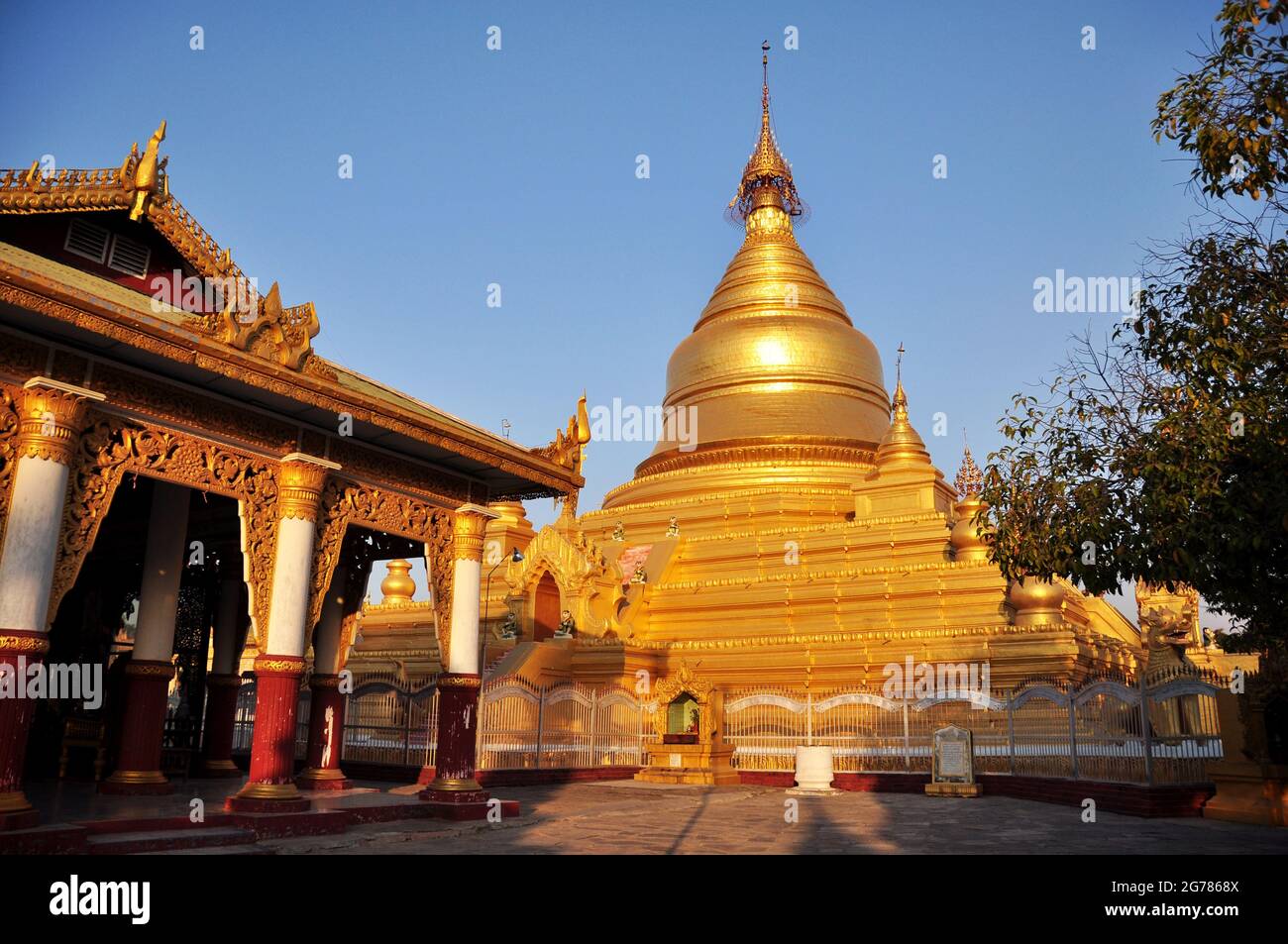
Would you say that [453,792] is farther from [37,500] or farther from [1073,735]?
[1073,735]

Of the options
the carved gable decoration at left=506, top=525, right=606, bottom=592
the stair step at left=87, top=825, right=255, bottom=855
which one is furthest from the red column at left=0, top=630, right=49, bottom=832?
the carved gable decoration at left=506, top=525, right=606, bottom=592

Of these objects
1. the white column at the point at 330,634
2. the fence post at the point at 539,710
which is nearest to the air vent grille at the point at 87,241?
the white column at the point at 330,634

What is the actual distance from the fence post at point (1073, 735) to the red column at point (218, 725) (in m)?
13.5

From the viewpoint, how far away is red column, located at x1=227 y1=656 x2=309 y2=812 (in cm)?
1053

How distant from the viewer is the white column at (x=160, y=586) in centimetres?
1291

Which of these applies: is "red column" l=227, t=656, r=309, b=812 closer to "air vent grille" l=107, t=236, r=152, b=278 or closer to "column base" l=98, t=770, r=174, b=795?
"column base" l=98, t=770, r=174, b=795

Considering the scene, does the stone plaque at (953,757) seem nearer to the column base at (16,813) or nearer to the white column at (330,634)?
the white column at (330,634)

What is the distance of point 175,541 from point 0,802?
17.0 ft

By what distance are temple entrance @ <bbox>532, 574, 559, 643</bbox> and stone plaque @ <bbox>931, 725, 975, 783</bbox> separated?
44.2ft

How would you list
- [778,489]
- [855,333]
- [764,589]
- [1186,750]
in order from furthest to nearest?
[855,333] < [778,489] < [764,589] < [1186,750]

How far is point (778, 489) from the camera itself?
33156mm
